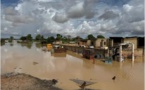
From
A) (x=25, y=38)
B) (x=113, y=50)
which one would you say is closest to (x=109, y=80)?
(x=113, y=50)

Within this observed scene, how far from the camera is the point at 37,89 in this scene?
13977 mm

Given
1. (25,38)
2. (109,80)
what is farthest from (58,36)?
(109,80)

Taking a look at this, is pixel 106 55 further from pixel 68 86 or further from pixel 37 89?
pixel 37 89

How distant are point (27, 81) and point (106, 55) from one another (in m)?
21.7

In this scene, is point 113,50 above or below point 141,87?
above

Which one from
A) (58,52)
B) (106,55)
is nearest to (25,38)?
(58,52)

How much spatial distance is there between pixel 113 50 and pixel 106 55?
1577mm

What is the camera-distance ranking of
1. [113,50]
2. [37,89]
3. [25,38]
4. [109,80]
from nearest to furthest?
[37,89] → [109,80] → [113,50] → [25,38]

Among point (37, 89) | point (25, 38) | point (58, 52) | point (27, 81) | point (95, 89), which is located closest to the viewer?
point (37, 89)

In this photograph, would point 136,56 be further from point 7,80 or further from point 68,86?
point 7,80

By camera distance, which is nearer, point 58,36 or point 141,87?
point 141,87

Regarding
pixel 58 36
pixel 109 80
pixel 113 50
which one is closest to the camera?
pixel 109 80

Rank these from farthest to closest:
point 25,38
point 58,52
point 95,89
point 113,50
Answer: point 25,38 → point 58,52 → point 113,50 → point 95,89

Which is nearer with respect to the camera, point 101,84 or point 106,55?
point 101,84
